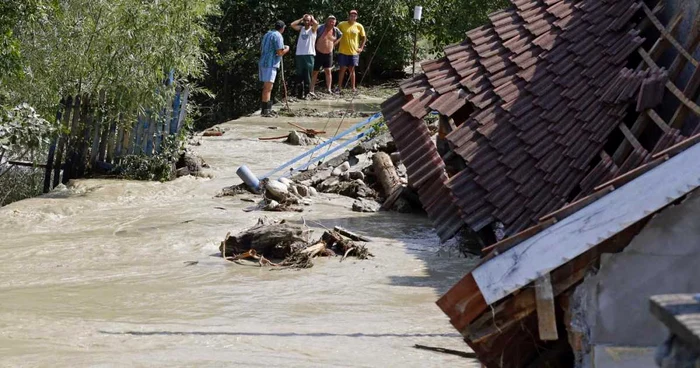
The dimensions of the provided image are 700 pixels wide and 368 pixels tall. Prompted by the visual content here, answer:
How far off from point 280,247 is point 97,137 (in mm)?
5415

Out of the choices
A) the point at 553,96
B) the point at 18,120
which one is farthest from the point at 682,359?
the point at 18,120

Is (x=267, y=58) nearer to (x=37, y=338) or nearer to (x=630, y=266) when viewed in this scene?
(x=37, y=338)

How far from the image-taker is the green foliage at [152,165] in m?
17.0

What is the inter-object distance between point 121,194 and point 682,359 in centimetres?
1322

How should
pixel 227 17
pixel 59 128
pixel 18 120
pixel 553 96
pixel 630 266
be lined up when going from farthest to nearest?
pixel 227 17
pixel 59 128
pixel 18 120
pixel 553 96
pixel 630 266

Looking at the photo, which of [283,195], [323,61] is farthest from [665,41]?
[323,61]

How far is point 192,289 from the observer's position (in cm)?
1106

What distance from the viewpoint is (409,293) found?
10.9 meters

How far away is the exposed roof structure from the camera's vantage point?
760 centimetres

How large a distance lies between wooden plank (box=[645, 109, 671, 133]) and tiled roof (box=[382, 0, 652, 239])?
0.05 m

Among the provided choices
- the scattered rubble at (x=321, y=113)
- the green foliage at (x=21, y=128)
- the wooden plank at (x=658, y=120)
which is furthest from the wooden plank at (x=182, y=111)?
the wooden plank at (x=658, y=120)

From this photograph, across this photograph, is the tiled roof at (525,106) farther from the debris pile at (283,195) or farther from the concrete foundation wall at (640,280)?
the debris pile at (283,195)

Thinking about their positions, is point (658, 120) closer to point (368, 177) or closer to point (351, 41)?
point (368, 177)

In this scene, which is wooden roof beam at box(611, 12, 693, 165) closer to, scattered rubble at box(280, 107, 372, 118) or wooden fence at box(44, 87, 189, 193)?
wooden fence at box(44, 87, 189, 193)
